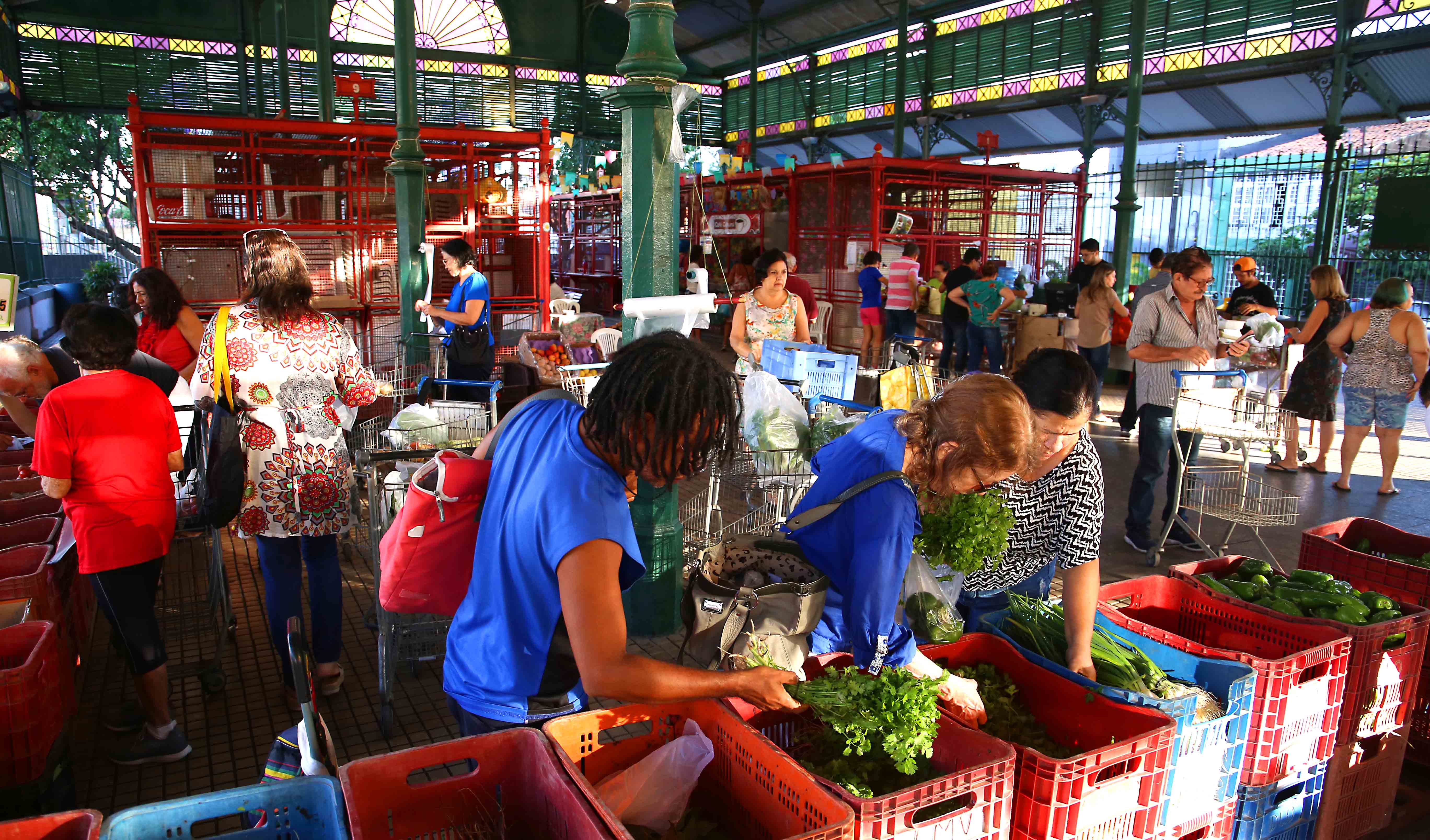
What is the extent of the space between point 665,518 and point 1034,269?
13906mm

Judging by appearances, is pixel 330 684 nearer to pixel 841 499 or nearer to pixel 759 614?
pixel 759 614

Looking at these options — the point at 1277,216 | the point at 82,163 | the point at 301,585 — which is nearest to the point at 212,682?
the point at 301,585

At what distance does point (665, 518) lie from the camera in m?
4.54

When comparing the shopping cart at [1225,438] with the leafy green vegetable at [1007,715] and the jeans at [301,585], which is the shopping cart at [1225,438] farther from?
the jeans at [301,585]

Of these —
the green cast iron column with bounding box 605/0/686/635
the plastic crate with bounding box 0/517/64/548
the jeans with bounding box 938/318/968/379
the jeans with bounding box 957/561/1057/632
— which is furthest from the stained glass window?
the jeans with bounding box 957/561/1057/632

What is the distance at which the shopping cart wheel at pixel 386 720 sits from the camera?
3852 mm

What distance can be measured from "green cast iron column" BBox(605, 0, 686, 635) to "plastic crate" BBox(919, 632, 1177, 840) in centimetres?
198

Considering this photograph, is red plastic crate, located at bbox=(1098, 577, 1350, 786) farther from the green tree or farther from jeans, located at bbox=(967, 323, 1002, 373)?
the green tree

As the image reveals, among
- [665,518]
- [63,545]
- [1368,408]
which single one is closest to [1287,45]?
[1368,408]

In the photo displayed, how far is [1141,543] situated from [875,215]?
27.8 feet

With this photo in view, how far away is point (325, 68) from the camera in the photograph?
11859mm

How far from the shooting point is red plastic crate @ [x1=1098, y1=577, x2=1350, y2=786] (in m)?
2.62

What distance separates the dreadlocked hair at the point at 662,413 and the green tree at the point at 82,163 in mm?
23069

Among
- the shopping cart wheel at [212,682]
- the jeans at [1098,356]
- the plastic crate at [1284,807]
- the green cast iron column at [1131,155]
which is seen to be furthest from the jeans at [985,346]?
the shopping cart wheel at [212,682]
